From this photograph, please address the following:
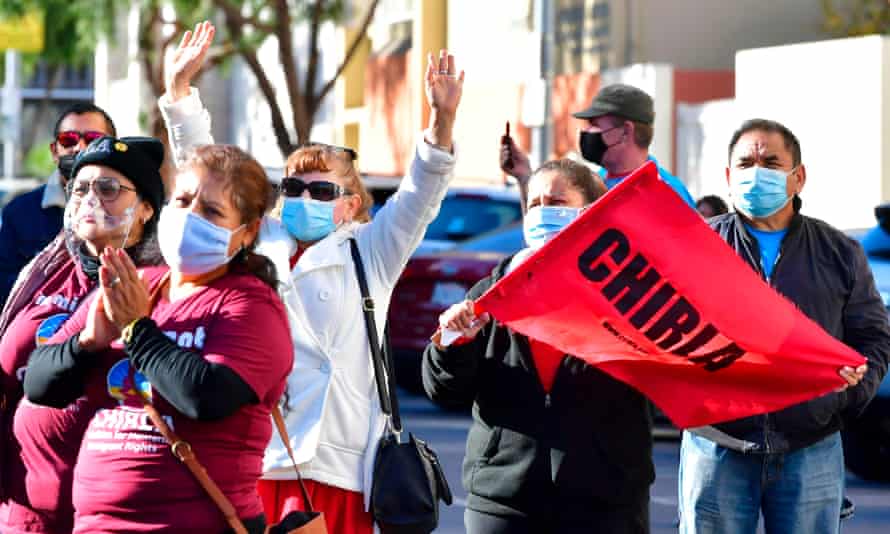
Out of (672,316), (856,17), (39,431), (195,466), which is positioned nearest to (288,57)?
Result: (856,17)

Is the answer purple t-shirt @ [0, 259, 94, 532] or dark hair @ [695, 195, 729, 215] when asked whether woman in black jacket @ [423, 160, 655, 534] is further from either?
dark hair @ [695, 195, 729, 215]

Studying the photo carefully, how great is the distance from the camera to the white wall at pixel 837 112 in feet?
63.8

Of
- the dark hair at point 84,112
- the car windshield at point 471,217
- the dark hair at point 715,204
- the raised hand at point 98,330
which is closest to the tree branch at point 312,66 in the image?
the car windshield at point 471,217

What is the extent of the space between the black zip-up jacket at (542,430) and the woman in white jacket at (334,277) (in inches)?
10.6

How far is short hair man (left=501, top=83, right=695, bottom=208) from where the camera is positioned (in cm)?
849

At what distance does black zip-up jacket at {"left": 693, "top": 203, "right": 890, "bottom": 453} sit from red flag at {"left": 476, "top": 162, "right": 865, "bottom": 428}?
359mm

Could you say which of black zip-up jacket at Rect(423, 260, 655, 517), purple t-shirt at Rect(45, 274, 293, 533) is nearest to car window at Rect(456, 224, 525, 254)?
black zip-up jacket at Rect(423, 260, 655, 517)

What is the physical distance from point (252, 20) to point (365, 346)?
20.2m

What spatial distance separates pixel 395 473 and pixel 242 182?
4.59 ft

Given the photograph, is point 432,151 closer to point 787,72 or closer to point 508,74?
point 787,72

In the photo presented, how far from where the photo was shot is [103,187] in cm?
561

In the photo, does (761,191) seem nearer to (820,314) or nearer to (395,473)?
(820,314)

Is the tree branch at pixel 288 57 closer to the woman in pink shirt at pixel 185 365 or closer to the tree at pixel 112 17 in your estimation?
the tree at pixel 112 17

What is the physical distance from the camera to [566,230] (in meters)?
6.01
